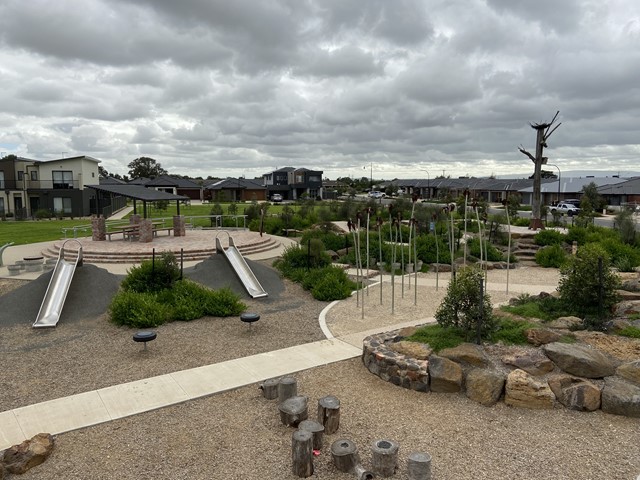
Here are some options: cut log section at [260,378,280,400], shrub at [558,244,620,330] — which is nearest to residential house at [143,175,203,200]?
cut log section at [260,378,280,400]

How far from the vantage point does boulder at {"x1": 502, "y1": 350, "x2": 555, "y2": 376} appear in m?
7.71

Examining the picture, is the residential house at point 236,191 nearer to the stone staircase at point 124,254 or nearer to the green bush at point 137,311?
the stone staircase at point 124,254

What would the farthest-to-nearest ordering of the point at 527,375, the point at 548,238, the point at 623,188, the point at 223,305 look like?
the point at 623,188 < the point at 548,238 < the point at 223,305 < the point at 527,375

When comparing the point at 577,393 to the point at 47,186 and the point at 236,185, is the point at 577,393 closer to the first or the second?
the point at 47,186

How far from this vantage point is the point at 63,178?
157ft

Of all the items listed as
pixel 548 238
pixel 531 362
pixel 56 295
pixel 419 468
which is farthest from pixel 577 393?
pixel 548 238

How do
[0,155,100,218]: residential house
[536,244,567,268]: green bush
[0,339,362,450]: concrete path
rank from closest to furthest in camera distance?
1. [0,339,362,450]: concrete path
2. [536,244,567,268]: green bush
3. [0,155,100,218]: residential house

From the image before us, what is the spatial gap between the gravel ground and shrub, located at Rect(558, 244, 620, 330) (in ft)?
12.4

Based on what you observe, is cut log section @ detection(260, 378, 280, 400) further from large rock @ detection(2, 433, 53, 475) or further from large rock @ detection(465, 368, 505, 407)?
large rock @ detection(465, 368, 505, 407)

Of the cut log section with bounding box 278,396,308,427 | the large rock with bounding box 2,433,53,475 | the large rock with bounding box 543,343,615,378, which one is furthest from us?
the large rock with bounding box 543,343,615,378

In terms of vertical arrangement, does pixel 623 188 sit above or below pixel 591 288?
above

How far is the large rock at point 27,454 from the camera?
5.59 m

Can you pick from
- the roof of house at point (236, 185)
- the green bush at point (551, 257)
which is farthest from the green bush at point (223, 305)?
the roof of house at point (236, 185)

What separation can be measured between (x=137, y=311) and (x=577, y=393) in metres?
9.70
